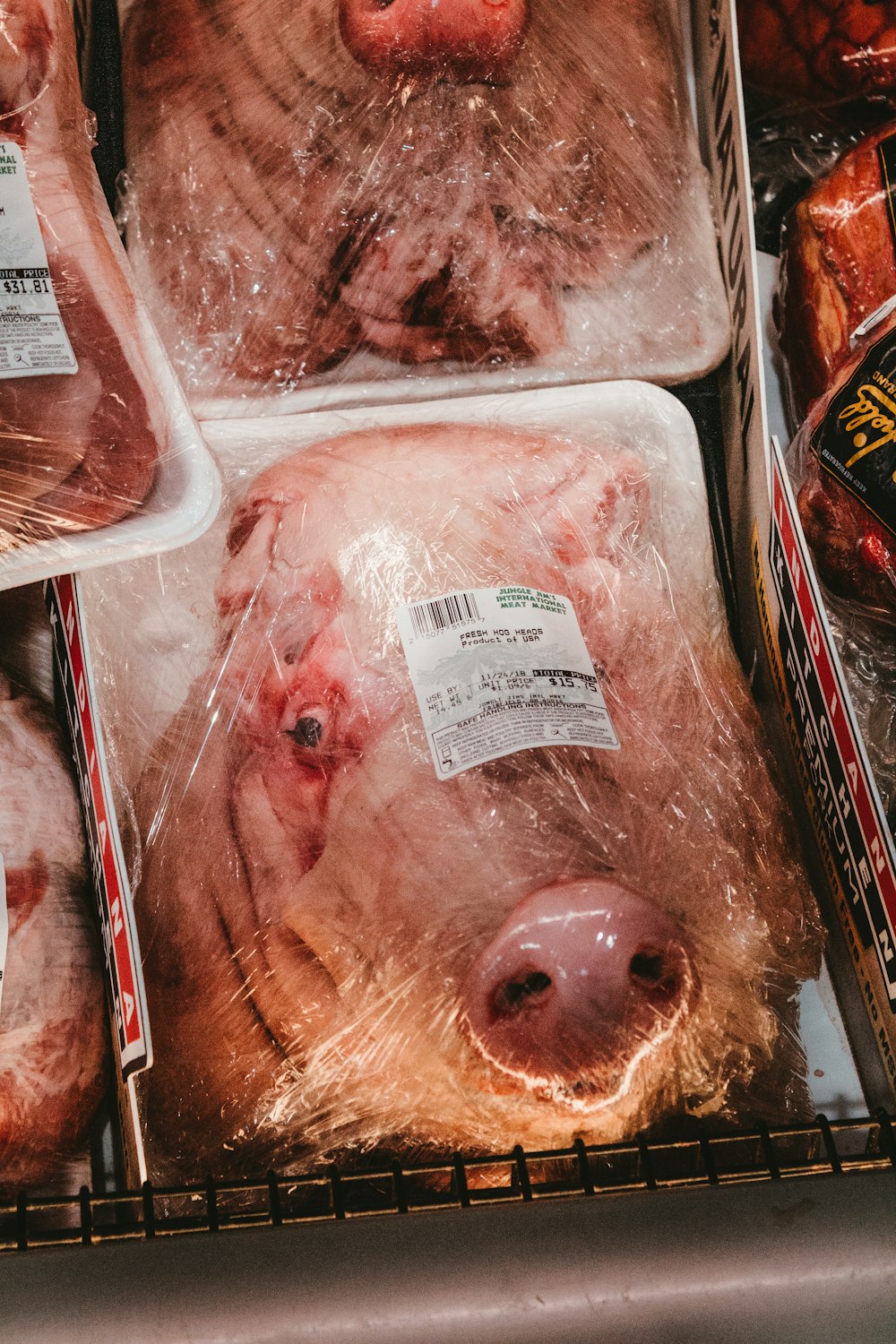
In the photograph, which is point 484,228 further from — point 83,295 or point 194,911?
point 194,911

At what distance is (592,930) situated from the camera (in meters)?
0.93

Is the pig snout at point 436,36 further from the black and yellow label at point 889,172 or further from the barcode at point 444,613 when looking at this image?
the barcode at point 444,613

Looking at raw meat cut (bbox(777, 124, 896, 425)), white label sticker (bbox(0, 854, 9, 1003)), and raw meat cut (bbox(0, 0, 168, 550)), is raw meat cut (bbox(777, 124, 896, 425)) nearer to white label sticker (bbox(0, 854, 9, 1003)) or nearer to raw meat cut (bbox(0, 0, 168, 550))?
raw meat cut (bbox(0, 0, 168, 550))

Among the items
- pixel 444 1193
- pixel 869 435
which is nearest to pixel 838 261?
pixel 869 435

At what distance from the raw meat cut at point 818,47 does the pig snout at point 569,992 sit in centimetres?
136

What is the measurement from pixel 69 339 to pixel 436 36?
0.69 meters

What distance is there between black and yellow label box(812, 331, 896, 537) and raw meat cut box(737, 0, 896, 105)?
74cm

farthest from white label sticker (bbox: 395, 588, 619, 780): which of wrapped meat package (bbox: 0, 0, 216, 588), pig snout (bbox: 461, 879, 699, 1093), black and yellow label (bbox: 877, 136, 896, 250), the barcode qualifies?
black and yellow label (bbox: 877, 136, 896, 250)

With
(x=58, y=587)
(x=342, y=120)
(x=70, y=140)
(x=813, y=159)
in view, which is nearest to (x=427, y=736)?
(x=58, y=587)

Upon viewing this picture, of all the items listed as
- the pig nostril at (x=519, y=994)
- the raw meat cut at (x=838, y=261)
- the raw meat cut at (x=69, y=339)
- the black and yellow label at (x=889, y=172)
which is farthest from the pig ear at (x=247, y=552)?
the black and yellow label at (x=889, y=172)

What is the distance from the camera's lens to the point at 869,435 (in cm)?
111

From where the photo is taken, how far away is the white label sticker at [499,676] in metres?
1.01

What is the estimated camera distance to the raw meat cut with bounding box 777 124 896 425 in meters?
1.37

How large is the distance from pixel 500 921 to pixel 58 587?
1.83 feet
